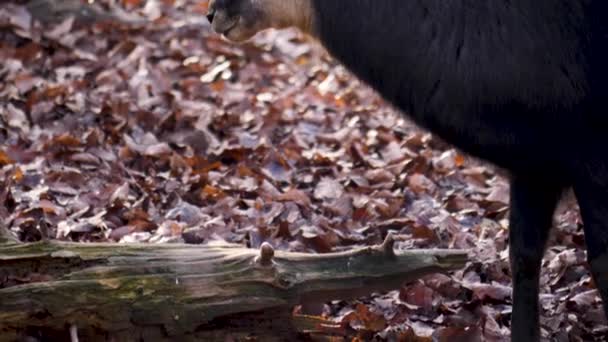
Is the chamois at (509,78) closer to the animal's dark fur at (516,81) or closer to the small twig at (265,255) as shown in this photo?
the animal's dark fur at (516,81)

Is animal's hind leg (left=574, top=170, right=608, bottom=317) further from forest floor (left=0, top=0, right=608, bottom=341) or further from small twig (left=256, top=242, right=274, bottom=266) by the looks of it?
small twig (left=256, top=242, right=274, bottom=266)

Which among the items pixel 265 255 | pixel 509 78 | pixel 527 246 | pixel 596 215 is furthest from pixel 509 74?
pixel 265 255

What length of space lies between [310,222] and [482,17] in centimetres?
176

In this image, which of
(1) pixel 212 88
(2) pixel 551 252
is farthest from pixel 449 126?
(1) pixel 212 88

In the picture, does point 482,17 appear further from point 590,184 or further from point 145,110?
point 145,110

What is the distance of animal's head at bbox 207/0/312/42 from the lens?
4175 mm

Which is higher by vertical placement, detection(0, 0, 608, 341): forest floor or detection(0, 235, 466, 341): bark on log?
detection(0, 0, 608, 341): forest floor

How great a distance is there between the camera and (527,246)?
4336mm

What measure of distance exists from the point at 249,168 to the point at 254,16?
1.82m

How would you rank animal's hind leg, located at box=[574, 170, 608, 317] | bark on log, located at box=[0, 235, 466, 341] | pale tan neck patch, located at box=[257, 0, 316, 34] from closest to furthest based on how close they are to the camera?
bark on log, located at box=[0, 235, 466, 341], animal's hind leg, located at box=[574, 170, 608, 317], pale tan neck patch, located at box=[257, 0, 316, 34]

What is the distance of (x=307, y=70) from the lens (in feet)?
26.6

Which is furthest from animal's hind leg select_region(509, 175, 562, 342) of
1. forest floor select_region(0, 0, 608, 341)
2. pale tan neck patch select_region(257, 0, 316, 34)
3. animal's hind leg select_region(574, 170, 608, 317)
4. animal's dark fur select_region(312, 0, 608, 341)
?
pale tan neck patch select_region(257, 0, 316, 34)

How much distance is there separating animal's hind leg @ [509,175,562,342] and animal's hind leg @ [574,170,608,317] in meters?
0.42

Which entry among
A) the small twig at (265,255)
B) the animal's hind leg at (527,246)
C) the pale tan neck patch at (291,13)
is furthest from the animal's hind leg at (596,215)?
the pale tan neck patch at (291,13)
